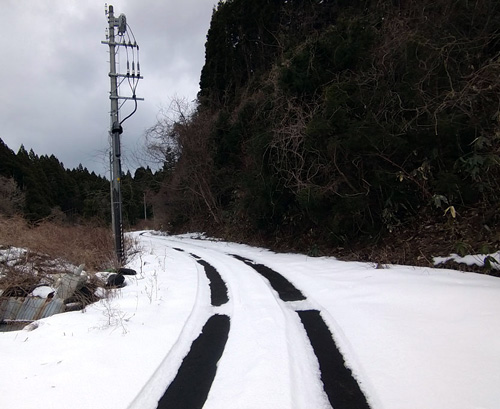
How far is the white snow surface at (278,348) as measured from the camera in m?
2.67

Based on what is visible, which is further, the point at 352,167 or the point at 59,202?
the point at 59,202

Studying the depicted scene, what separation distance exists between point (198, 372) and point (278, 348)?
936 millimetres

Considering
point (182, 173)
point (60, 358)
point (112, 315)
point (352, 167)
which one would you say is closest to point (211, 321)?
point (112, 315)

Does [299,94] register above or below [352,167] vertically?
above

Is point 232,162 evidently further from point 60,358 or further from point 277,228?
point 60,358

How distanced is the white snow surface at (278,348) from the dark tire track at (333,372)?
0.24 ft

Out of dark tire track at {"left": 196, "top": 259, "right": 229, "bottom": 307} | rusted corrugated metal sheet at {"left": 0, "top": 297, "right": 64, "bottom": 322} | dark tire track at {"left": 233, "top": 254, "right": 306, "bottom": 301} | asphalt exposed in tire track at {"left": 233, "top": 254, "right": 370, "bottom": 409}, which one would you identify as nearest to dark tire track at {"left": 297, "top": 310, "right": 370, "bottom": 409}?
asphalt exposed in tire track at {"left": 233, "top": 254, "right": 370, "bottom": 409}

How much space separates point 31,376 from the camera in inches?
124

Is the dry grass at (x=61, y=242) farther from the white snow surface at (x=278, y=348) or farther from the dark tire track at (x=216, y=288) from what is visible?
the white snow surface at (x=278, y=348)

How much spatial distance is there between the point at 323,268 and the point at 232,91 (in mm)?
18025

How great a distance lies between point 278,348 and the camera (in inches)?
140

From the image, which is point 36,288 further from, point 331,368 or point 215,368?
point 331,368

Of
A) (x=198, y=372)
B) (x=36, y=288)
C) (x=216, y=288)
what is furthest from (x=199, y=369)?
(x=36, y=288)

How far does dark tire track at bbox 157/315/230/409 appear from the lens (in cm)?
269
